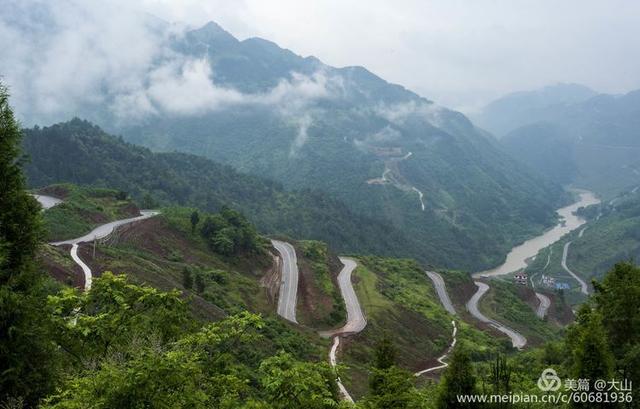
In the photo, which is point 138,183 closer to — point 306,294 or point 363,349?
point 306,294

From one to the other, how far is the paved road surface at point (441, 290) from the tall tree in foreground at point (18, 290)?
3195 inches

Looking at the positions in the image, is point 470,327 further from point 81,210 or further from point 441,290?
point 81,210

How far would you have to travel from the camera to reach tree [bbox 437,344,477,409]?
1619cm

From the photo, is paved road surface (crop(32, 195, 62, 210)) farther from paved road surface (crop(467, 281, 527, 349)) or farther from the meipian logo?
paved road surface (crop(467, 281, 527, 349))

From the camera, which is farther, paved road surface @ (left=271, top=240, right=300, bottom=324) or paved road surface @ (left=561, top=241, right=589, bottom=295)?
paved road surface @ (left=561, top=241, right=589, bottom=295)

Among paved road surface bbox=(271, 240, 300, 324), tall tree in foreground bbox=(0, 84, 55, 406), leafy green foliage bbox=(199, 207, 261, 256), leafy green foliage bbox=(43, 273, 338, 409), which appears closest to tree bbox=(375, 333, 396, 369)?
leafy green foliage bbox=(43, 273, 338, 409)

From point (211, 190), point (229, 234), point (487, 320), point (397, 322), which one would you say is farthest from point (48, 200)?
point (211, 190)

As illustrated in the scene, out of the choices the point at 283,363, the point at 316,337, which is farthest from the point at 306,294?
the point at 283,363

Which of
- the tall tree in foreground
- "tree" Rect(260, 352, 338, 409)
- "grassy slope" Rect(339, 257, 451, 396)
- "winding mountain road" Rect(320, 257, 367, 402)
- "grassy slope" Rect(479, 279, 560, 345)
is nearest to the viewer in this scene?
"tree" Rect(260, 352, 338, 409)

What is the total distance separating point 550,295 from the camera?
122812mm

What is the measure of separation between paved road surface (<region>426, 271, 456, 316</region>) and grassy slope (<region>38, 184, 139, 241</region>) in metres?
55.7

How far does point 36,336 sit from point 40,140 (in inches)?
4399

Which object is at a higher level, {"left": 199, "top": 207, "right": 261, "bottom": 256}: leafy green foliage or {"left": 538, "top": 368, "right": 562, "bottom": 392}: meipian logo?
{"left": 538, "top": 368, "right": 562, "bottom": 392}: meipian logo

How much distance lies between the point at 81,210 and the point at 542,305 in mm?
98305
